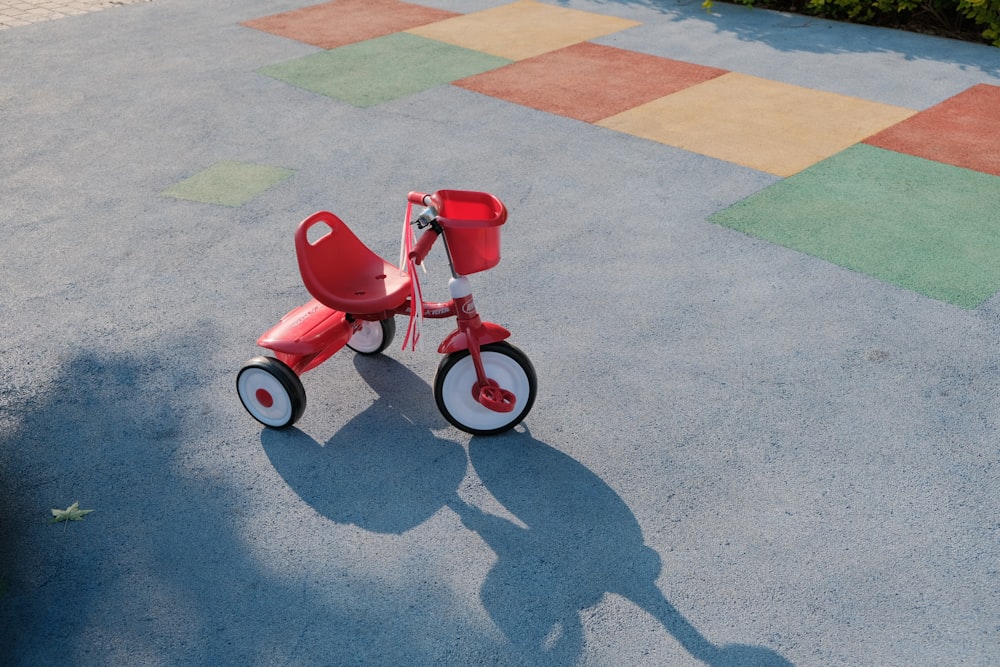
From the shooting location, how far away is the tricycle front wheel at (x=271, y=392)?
12.8 ft

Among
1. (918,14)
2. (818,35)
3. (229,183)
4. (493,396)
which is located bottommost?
(229,183)

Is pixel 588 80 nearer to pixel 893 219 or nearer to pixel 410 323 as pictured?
pixel 893 219

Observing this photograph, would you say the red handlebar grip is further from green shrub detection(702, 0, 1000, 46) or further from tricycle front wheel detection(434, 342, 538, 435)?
green shrub detection(702, 0, 1000, 46)

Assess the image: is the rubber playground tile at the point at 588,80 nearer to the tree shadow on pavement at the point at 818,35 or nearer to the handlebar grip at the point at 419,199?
the tree shadow on pavement at the point at 818,35

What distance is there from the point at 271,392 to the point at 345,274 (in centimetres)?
59

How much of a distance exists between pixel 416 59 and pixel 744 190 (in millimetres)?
3881

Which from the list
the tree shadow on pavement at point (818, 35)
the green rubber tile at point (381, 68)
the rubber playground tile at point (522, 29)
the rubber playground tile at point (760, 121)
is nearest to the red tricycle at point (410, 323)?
the rubber playground tile at point (760, 121)

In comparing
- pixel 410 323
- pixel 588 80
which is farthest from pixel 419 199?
pixel 588 80

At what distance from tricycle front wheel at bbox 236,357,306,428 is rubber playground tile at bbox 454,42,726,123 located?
13.4 feet

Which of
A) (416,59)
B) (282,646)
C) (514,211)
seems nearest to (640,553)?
(282,646)

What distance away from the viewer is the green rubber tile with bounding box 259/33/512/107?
7.98m

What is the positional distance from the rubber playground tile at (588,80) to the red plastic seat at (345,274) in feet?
12.0

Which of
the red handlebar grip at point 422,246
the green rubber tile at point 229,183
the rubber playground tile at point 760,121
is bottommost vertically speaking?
the green rubber tile at point 229,183

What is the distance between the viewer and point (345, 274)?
13.2 ft
